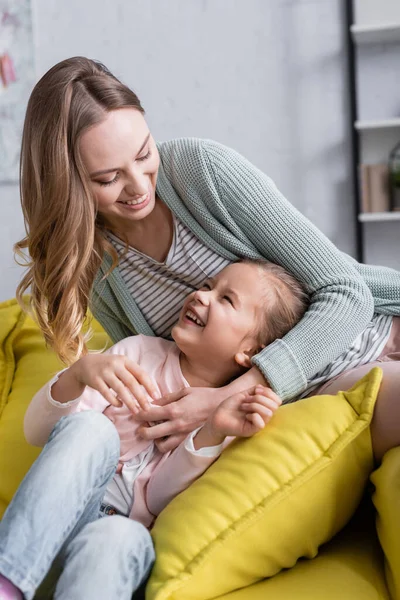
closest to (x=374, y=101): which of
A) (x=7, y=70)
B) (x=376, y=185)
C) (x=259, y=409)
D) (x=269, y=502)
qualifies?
(x=376, y=185)

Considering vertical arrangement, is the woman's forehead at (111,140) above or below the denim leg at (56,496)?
above

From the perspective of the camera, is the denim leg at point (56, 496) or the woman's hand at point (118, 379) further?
the woman's hand at point (118, 379)

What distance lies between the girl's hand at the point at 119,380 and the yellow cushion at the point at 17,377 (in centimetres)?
49

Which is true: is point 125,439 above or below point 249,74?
below

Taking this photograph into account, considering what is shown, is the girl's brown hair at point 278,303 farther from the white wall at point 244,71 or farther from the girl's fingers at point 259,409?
the white wall at point 244,71

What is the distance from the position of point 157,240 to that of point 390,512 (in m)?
0.78

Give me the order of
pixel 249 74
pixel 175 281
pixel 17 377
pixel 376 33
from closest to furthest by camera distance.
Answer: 1. pixel 175 281
2. pixel 17 377
3. pixel 376 33
4. pixel 249 74

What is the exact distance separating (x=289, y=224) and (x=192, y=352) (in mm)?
312

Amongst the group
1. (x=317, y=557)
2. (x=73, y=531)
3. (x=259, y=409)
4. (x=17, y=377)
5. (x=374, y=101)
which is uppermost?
(x=374, y=101)

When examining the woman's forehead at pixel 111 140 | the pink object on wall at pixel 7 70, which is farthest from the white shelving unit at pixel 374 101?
the woman's forehead at pixel 111 140

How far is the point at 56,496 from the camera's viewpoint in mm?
979

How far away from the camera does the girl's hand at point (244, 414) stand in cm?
111

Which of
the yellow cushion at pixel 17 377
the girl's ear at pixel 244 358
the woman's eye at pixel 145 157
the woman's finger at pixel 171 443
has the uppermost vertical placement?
the woman's eye at pixel 145 157

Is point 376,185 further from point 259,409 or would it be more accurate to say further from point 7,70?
point 259,409
